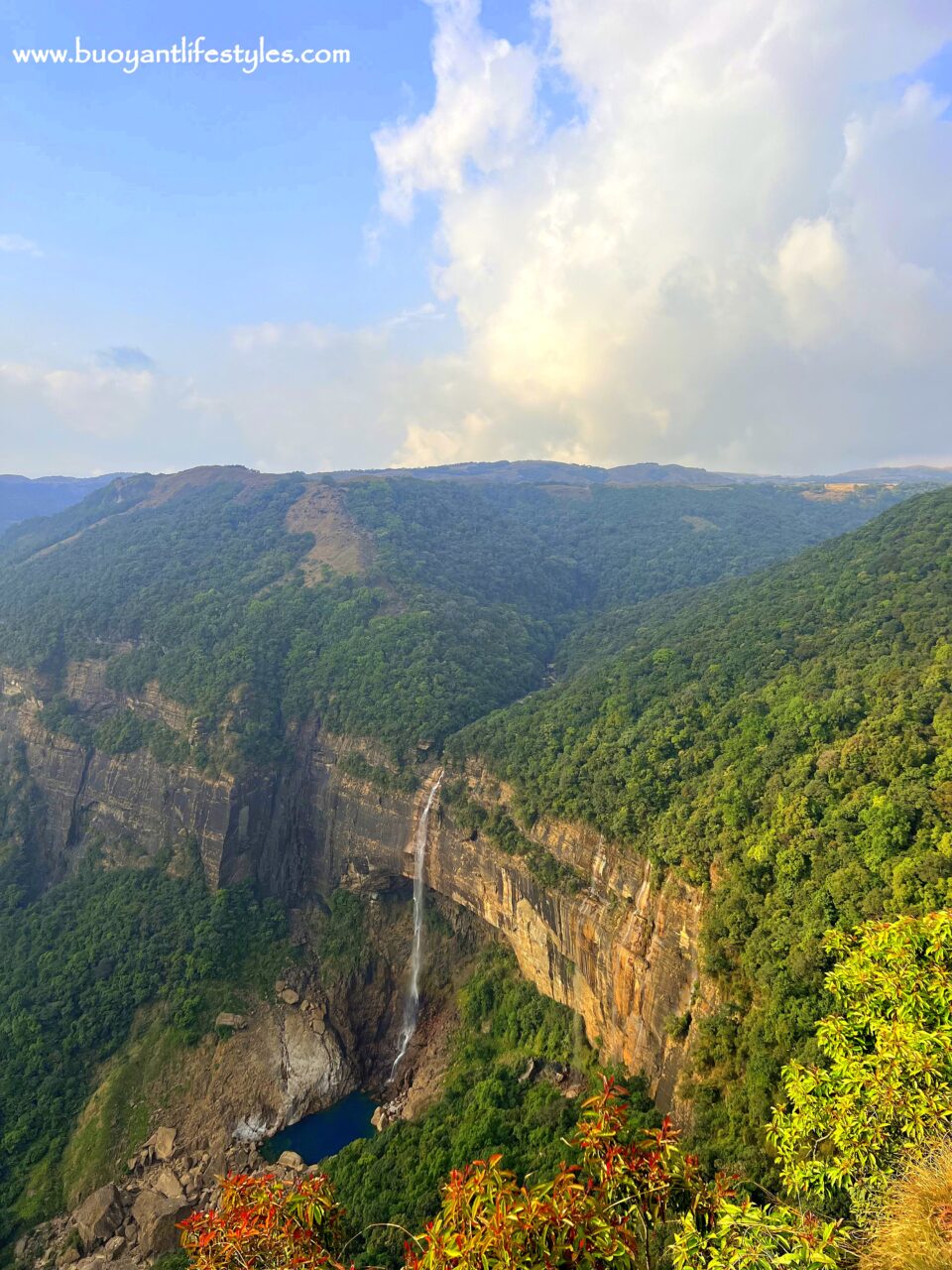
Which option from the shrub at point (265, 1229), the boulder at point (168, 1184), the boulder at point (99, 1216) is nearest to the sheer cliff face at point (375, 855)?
the boulder at point (168, 1184)

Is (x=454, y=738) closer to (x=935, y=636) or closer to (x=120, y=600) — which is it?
(x=935, y=636)

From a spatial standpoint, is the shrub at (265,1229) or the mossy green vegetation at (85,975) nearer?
the shrub at (265,1229)

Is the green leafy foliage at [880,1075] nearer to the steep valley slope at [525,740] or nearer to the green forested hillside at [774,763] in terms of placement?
the green forested hillside at [774,763]

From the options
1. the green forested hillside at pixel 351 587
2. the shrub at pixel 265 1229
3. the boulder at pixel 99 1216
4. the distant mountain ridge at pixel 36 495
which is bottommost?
the boulder at pixel 99 1216

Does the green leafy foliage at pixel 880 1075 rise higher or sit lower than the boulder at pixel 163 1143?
higher

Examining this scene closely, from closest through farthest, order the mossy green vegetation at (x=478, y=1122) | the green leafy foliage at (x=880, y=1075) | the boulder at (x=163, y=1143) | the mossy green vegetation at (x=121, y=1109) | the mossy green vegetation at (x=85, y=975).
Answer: the green leafy foliage at (x=880, y=1075)
the mossy green vegetation at (x=478, y=1122)
the mossy green vegetation at (x=121, y=1109)
the boulder at (x=163, y=1143)
the mossy green vegetation at (x=85, y=975)

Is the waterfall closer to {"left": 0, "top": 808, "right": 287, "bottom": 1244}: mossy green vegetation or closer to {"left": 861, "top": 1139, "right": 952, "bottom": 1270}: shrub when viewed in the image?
{"left": 0, "top": 808, "right": 287, "bottom": 1244}: mossy green vegetation

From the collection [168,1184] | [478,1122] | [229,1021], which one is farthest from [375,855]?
[168,1184]
